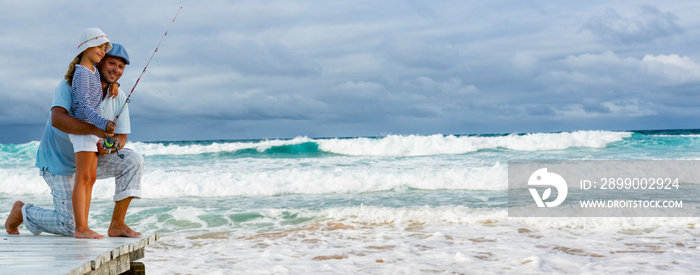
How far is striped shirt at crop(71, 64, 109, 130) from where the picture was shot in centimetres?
368

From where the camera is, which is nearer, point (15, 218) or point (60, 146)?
point (60, 146)

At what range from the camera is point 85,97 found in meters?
3.71

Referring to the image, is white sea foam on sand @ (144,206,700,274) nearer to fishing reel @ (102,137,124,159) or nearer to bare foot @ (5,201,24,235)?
bare foot @ (5,201,24,235)

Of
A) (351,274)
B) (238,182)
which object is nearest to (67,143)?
(351,274)

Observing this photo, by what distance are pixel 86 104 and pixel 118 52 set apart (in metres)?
0.46

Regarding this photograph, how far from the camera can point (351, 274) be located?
5004 mm

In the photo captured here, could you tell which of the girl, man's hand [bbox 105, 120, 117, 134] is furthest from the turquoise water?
man's hand [bbox 105, 120, 117, 134]

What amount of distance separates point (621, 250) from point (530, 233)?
125 centimetres

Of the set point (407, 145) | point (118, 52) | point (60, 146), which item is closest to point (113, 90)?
point (118, 52)

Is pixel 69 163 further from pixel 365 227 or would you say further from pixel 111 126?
pixel 365 227

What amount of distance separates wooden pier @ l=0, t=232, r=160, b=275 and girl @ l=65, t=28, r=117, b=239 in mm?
276

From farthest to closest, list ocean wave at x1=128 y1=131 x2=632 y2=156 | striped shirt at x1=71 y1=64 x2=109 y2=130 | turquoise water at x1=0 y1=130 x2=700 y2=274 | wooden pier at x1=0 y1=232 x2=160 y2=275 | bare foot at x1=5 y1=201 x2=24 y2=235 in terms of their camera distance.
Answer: ocean wave at x1=128 y1=131 x2=632 y2=156 < turquoise water at x1=0 y1=130 x2=700 y2=274 < bare foot at x1=5 y1=201 x2=24 y2=235 < striped shirt at x1=71 y1=64 x2=109 y2=130 < wooden pier at x1=0 y1=232 x2=160 y2=275

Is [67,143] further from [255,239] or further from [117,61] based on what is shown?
[255,239]

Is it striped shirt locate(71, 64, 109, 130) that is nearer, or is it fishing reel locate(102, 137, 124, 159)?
striped shirt locate(71, 64, 109, 130)
